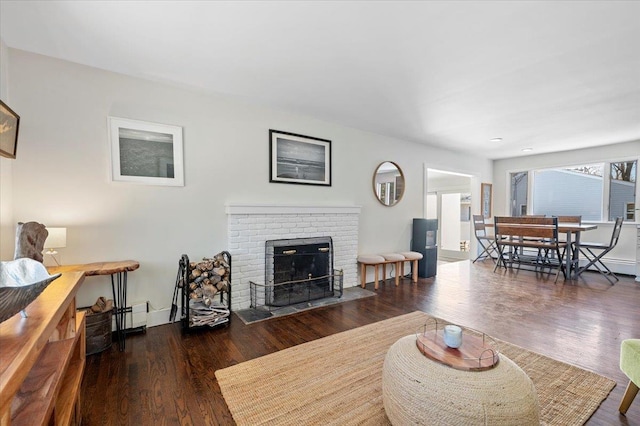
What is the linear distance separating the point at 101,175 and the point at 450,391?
10.2 feet

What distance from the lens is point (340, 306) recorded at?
3.47m

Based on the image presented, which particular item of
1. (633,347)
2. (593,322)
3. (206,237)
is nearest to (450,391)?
(633,347)

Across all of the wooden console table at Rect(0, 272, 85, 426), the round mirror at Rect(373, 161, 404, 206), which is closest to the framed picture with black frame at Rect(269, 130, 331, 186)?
the round mirror at Rect(373, 161, 404, 206)

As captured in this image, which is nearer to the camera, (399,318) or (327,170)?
(399,318)

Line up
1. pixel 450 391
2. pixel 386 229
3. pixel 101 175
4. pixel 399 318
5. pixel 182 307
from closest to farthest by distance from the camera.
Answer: pixel 450 391
pixel 101 175
pixel 182 307
pixel 399 318
pixel 386 229

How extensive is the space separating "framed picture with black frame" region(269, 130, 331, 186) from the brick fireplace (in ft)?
1.33

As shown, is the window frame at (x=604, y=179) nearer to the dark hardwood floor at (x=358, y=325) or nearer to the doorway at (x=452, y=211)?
the doorway at (x=452, y=211)

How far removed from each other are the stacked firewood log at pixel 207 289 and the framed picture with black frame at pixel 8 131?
1.55 metres

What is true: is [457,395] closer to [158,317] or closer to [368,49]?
[368,49]

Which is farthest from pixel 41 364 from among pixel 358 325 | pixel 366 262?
pixel 366 262

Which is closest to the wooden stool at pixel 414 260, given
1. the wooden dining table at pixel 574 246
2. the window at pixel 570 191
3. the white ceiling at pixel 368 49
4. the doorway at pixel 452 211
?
the white ceiling at pixel 368 49

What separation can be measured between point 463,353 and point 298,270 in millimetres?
2403

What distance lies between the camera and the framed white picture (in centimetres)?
266

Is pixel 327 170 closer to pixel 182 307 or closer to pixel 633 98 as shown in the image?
pixel 182 307
